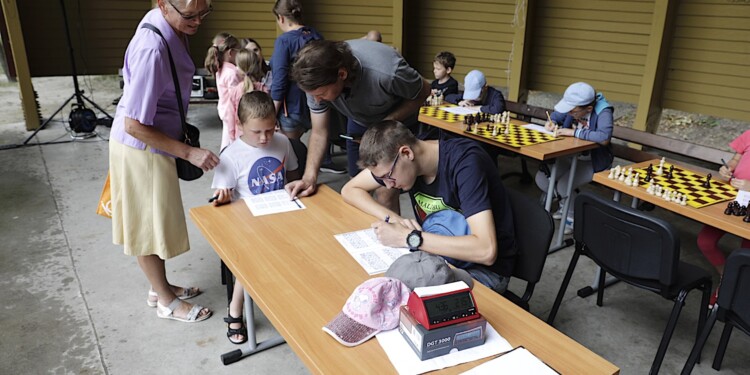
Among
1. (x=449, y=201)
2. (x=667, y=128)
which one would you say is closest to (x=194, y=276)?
(x=449, y=201)

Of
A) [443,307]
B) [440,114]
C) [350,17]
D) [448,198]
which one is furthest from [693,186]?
[350,17]

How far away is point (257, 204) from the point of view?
243cm

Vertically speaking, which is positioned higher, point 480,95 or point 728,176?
point 480,95

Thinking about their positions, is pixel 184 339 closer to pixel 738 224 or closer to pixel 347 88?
pixel 347 88

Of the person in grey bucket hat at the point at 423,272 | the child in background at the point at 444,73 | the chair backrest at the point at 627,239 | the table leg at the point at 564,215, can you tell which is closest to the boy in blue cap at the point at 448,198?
the person in grey bucket hat at the point at 423,272

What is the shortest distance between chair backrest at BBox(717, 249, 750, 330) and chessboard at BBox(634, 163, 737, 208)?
732mm

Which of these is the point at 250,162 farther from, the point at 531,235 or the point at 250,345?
the point at 531,235

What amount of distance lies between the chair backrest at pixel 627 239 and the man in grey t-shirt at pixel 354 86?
1080 mm

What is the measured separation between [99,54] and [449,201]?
742cm

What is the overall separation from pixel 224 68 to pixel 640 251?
374cm

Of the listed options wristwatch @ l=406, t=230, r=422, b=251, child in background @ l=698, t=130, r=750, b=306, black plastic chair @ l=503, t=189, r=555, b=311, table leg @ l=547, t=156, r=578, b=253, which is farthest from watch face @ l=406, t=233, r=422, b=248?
table leg @ l=547, t=156, r=578, b=253

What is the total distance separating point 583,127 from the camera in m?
4.07

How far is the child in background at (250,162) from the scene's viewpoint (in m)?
2.58

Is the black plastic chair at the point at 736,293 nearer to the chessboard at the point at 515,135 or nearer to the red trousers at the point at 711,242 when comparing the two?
the red trousers at the point at 711,242
